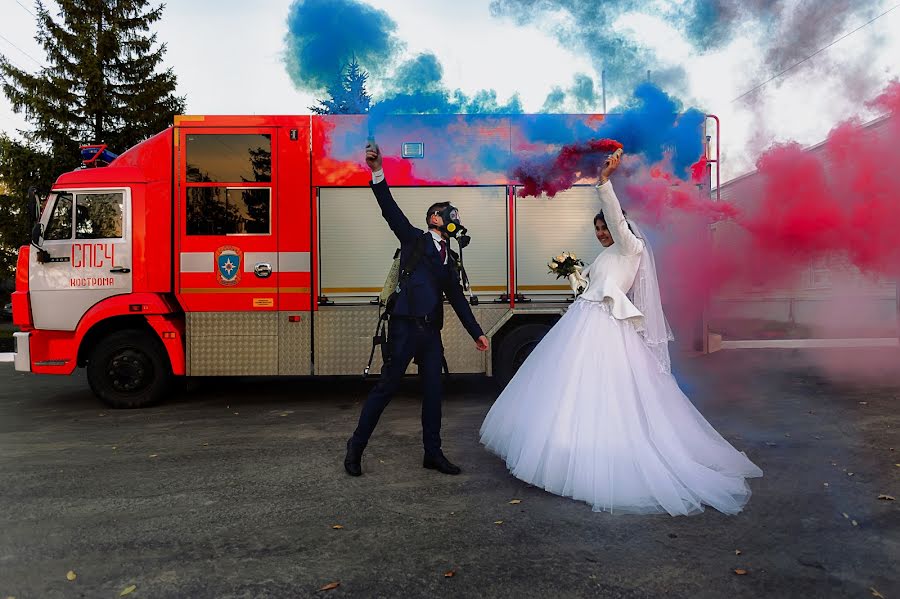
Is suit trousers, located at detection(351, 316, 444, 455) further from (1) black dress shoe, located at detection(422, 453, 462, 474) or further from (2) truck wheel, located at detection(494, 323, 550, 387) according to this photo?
(2) truck wheel, located at detection(494, 323, 550, 387)

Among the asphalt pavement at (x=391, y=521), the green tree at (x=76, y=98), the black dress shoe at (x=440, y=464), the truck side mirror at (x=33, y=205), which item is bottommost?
the asphalt pavement at (x=391, y=521)

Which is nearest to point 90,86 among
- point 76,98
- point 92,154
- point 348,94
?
point 76,98

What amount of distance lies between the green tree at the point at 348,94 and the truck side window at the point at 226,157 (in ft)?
2.74

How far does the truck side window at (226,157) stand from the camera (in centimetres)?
709

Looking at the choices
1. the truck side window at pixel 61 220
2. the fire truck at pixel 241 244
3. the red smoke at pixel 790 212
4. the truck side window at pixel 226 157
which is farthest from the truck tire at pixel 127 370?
the red smoke at pixel 790 212

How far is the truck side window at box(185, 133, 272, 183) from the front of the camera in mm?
7090

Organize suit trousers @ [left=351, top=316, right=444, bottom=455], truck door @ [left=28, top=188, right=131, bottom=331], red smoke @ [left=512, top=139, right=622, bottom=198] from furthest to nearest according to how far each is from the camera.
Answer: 1. truck door @ [left=28, top=188, right=131, bottom=331]
2. red smoke @ [left=512, top=139, right=622, bottom=198]
3. suit trousers @ [left=351, top=316, right=444, bottom=455]

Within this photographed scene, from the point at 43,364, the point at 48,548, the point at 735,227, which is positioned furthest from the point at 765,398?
the point at 43,364

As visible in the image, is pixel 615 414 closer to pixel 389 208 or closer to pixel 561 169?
pixel 389 208

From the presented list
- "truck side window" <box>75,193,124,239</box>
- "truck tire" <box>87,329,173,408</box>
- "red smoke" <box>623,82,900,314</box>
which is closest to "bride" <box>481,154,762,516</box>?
"red smoke" <box>623,82,900,314</box>

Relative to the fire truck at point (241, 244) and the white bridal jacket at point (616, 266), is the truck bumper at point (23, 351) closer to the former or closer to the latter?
the fire truck at point (241, 244)

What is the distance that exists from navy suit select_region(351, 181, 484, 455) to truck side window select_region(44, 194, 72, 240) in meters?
4.99

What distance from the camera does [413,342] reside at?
4.42m

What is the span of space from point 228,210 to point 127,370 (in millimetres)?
2321
